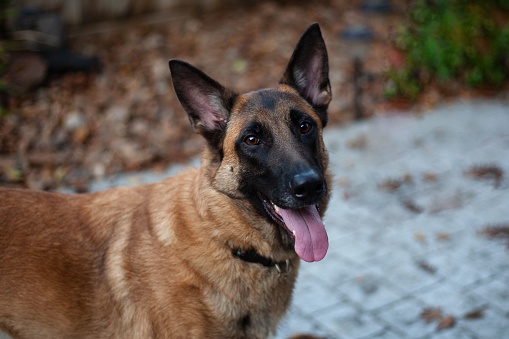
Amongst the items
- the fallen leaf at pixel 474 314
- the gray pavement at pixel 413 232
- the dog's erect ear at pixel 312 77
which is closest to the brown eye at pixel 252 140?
the dog's erect ear at pixel 312 77

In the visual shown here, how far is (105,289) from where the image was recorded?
284 centimetres

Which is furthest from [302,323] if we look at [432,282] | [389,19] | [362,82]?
[389,19]

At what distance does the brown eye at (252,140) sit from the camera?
115 inches

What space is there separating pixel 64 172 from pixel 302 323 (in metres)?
3.07

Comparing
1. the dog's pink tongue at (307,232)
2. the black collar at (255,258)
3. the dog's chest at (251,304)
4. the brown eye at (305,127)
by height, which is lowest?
the dog's chest at (251,304)

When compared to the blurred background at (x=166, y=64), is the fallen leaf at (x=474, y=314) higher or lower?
lower

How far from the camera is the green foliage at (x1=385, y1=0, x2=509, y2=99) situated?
26.1 feet

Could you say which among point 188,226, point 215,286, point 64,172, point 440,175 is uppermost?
point 188,226

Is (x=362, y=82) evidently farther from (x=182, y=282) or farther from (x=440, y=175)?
(x=182, y=282)

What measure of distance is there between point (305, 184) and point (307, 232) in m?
0.28

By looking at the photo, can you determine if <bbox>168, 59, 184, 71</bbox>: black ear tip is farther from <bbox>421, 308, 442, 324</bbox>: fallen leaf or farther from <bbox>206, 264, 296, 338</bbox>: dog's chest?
<bbox>421, 308, 442, 324</bbox>: fallen leaf

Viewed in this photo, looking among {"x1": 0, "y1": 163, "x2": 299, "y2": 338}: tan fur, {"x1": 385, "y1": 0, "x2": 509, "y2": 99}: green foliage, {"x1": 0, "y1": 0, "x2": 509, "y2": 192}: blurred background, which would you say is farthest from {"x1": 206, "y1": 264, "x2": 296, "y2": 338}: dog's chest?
{"x1": 385, "y1": 0, "x2": 509, "y2": 99}: green foliage

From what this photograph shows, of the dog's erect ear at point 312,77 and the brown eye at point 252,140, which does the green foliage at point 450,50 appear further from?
the brown eye at point 252,140

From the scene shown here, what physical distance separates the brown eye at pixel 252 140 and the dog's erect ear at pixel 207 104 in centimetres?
18
